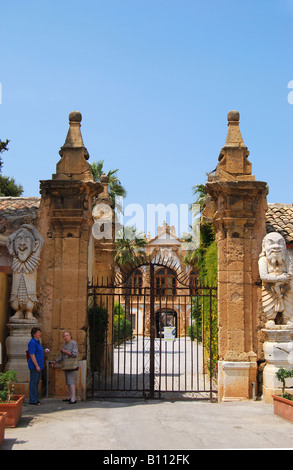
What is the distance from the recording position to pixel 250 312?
9.88m

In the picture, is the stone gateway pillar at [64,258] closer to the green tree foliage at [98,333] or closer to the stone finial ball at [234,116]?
the green tree foliage at [98,333]

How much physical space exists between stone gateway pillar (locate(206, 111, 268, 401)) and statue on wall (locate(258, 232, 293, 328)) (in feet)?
1.27

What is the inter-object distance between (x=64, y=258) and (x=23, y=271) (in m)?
0.87

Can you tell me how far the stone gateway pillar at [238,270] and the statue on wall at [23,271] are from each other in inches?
152

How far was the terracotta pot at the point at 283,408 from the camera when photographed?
24.6 ft

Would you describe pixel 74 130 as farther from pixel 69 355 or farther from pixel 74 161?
pixel 69 355

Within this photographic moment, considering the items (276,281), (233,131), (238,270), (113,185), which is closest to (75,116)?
(233,131)

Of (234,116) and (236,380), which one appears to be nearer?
(236,380)

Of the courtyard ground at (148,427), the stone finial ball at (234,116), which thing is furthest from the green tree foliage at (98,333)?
the stone finial ball at (234,116)

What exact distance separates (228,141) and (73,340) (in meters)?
5.42

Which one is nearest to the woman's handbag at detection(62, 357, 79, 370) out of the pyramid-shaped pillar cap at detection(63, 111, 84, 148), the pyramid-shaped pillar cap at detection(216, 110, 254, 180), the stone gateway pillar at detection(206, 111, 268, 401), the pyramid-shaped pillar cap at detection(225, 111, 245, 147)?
the stone gateway pillar at detection(206, 111, 268, 401)

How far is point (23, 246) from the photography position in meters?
9.65

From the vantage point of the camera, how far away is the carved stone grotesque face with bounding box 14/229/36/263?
9.64m
